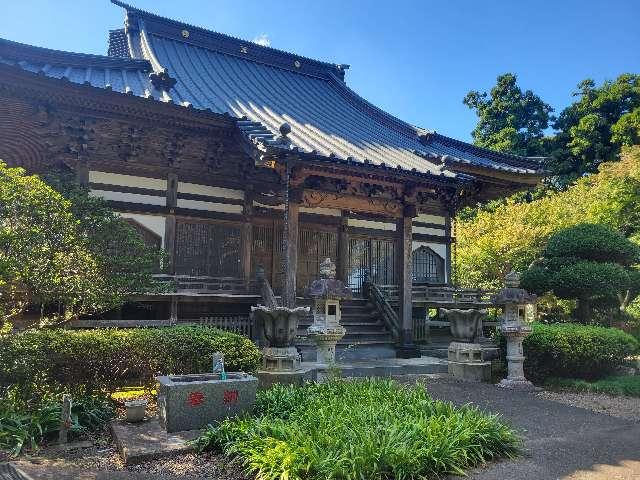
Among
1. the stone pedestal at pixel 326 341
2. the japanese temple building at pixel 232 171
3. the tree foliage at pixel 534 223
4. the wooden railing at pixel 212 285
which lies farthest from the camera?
the tree foliage at pixel 534 223

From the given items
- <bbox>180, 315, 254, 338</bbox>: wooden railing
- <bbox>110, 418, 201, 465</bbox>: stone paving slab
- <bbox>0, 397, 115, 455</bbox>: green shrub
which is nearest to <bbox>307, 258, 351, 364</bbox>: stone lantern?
<bbox>180, 315, 254, 338</bbox>: wooden railing

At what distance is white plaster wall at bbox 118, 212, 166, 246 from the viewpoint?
12.1 metres

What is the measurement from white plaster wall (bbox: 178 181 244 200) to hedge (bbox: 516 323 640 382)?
806 centimetres

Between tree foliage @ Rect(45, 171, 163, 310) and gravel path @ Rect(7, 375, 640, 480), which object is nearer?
gravel path @ Rect(7, 375, 640, 480)

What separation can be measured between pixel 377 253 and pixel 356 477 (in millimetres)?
12226

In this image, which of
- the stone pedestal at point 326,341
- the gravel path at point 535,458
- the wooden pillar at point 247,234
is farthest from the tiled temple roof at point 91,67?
the gravel path at point 535,458

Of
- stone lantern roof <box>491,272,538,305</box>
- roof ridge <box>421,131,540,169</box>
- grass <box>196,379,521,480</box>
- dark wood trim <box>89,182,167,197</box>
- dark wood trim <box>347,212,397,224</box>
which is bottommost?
grass <box>196,379,521,480</box>

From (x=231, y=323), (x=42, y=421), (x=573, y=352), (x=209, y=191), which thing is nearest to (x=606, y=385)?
(x=573, y=352)

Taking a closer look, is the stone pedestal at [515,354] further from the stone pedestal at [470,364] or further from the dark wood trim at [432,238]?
the dark wood trim at [432,238]

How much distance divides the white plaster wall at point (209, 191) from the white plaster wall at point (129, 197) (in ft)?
2.07

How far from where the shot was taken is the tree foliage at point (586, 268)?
1322 cm

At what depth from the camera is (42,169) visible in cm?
1117

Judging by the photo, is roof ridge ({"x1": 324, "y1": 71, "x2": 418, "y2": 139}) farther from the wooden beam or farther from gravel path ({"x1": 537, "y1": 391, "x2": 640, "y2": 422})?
gravel path ({"x1": 537, "y1": 391, "x2": 640, "y2": 422})

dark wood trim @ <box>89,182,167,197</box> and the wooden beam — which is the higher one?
dark wood trim @ <box>89,182,167,197</box>
